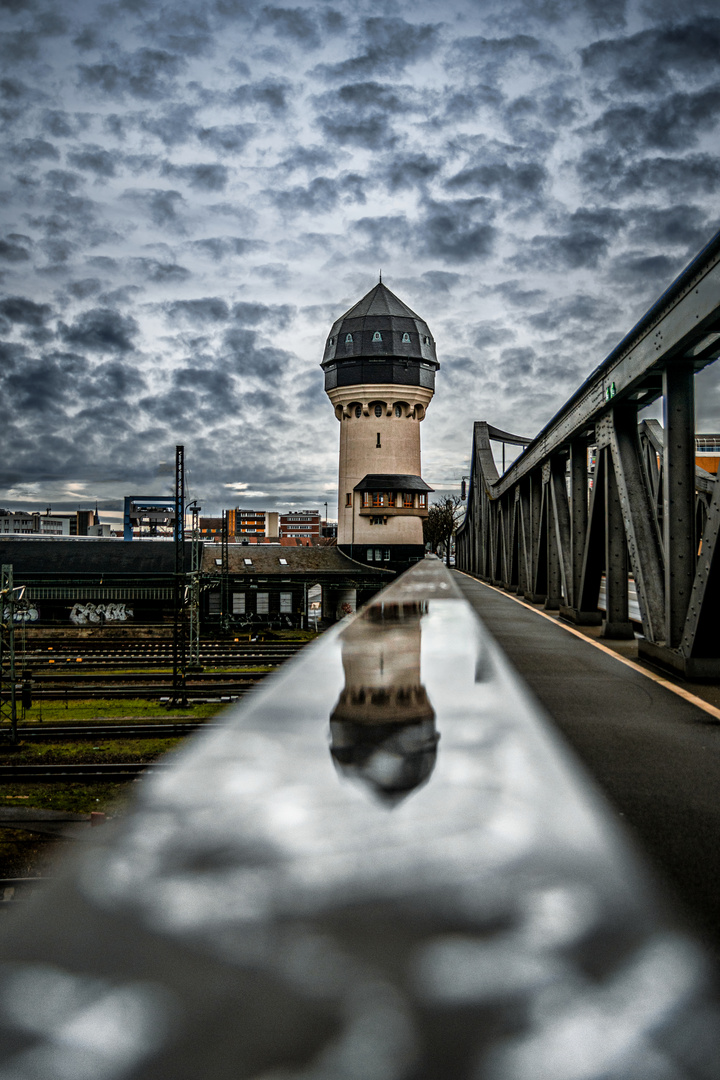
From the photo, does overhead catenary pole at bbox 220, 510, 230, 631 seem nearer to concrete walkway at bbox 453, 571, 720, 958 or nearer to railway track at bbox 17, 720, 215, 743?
railway track at bbox 17, 720, 215, 743

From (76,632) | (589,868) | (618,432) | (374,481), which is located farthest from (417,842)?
(374,481)

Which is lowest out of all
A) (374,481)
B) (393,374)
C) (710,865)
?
(710,865)

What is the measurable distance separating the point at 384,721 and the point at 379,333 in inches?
2210

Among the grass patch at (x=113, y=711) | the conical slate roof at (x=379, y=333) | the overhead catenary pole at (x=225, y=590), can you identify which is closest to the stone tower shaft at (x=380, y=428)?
the conical slate roof at (x=379, y=333)

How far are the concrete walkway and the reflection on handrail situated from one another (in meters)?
0.82

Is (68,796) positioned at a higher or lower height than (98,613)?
lower

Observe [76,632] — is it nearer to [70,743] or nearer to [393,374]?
[70,743]

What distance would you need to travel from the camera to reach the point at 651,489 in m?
8.29

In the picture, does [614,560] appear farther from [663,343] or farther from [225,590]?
[225,590]

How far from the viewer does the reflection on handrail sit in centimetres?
301

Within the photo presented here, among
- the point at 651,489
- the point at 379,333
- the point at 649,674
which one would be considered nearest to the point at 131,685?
the point at 651,489

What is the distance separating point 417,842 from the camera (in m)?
2.23

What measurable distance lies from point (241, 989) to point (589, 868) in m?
1.17

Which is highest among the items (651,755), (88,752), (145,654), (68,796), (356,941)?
(356,941)
